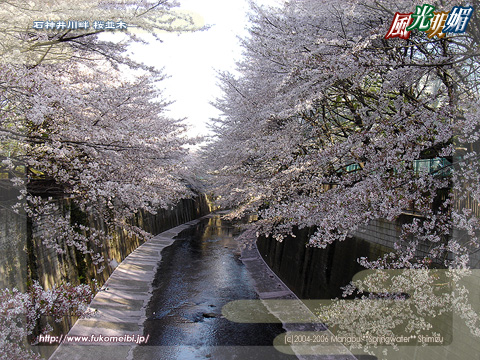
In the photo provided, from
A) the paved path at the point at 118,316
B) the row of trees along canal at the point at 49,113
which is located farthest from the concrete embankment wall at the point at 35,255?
the paved path at the point at 118,316

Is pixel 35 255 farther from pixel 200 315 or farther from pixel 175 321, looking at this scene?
pixel 200 315

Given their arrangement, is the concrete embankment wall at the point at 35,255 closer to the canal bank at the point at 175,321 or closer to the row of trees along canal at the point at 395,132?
the canal bank at the point at 175,321

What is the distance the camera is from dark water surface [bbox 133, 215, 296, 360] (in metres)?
11.7

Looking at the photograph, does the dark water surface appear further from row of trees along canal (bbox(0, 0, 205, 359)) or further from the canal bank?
row of trees along canal (bbox(0, 0, 205, 359))

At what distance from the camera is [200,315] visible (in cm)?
1465

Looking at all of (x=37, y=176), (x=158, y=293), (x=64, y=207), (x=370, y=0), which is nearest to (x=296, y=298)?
(x=158, y=293)

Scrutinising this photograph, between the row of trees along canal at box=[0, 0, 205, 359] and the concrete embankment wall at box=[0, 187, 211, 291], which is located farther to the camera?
the concrete embankment wall at box=[0, 187, 211, 291]

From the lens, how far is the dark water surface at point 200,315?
11713 mm

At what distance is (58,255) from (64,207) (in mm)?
1766

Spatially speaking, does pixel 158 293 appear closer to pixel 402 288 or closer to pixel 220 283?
pixel 220 283

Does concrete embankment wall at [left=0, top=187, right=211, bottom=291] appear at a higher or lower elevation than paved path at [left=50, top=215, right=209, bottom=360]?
higher

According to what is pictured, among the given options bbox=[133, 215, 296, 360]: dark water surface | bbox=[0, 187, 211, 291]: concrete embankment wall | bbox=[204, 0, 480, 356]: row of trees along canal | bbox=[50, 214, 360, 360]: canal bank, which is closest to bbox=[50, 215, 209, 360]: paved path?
bbox=[50, 214, 360, 360]: canal bank

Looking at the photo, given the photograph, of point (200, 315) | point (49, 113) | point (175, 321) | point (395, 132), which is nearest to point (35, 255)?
point (49, 113)

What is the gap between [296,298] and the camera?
16.6 meters
